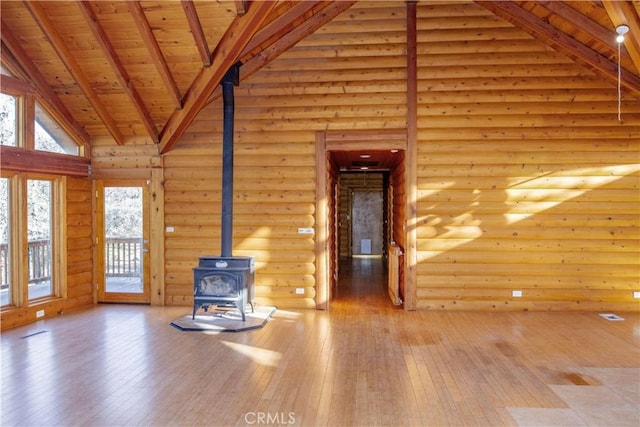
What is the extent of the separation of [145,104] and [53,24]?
1.57m

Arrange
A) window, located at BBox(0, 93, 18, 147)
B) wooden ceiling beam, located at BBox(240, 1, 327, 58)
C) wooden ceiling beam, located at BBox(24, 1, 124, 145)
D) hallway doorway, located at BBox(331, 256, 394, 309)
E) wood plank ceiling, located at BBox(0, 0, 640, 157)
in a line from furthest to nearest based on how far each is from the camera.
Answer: hallway doorway, located at BBox(331, 256, 394, 309) < wooden ceiling beam, located at BBox(240, 1, 327, 58) < window, located at BBox(0, 93, 18, 147) < wood plank ceiling, located at BBox(0, 0, 640, 157) < wooden ceiling beam, located at BBox(24, 1, 124, 145)

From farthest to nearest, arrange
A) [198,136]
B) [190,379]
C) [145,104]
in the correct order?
[198,136] → [145,104] → [190,379]

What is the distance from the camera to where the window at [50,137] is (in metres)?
6.35

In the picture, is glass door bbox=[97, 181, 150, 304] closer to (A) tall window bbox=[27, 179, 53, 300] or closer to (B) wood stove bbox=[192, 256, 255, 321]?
(A) tall window bbox=[27, 179, 53, 300]

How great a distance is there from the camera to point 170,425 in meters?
3.24

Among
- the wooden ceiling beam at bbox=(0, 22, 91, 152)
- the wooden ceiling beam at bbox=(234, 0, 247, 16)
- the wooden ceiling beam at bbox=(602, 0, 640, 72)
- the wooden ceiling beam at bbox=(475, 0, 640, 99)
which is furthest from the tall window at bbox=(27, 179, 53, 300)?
the wooden ceiling beam at bbox=(602, 0, 640, 72)

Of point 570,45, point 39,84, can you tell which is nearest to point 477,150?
point 570,45

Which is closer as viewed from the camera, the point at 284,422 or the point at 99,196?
the point at 284,422

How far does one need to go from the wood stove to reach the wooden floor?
54 cm

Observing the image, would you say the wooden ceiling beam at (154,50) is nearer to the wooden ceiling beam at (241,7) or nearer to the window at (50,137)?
the wooden ceiling beam at (241,7)

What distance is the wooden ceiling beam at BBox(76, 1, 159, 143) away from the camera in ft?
16.6

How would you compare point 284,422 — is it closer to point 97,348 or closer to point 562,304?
point 97,348

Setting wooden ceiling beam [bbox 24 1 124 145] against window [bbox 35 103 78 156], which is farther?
window [bbox 35 103 78 156]

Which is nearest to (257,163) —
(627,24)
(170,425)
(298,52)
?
(298,52)
